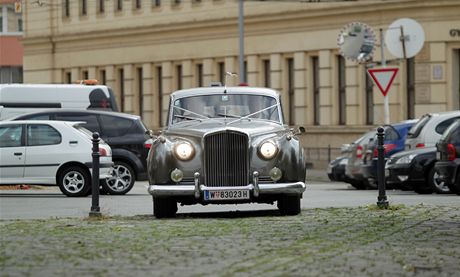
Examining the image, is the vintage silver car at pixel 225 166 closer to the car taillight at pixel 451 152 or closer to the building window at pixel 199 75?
the car taillight at pixel 451 152

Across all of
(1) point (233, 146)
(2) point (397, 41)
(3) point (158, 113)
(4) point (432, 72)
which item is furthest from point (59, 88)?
(3) point (158, 113)

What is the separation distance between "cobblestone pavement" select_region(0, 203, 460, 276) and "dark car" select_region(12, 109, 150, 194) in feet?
38.2

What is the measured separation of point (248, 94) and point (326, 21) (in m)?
33.9

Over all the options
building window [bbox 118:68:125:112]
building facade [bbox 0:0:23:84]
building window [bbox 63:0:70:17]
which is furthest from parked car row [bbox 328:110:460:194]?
building facade [bbox 0:0:23:84]

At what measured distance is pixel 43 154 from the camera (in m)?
30.2

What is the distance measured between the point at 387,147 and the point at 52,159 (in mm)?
8657

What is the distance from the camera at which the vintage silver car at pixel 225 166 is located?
2050 centimetres

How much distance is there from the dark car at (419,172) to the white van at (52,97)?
9911 mm

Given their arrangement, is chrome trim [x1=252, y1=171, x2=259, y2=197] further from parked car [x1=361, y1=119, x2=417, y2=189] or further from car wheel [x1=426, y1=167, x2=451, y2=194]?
parked car [x1=361, y1=119, x2=417, y2=189]

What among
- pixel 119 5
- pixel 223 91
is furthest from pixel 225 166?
pixel 119 5

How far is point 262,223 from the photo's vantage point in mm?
18797

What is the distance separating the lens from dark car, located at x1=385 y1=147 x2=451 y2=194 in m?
30.5

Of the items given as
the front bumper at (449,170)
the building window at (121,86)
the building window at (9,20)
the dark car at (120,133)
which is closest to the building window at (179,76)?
the building window at (121,86)

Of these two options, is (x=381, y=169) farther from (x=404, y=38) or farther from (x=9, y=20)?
(x=9, y=20)
